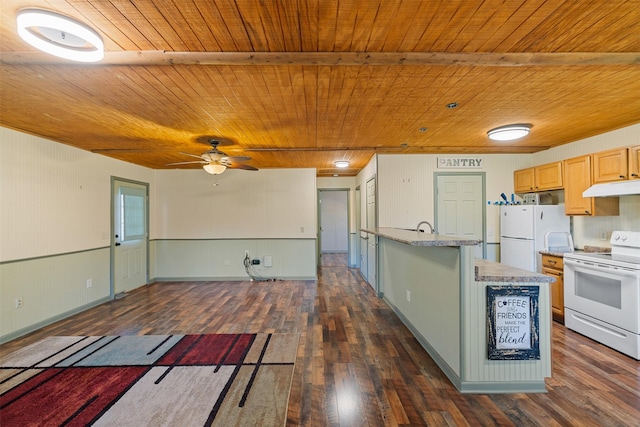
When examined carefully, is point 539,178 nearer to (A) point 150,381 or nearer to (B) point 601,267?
(B) point 601,267

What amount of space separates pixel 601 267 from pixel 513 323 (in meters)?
1.73

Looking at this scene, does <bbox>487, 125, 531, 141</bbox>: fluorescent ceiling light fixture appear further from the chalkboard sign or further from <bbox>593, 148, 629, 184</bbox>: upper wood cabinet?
the chalkboard sign

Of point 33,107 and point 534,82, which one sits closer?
point 534,82

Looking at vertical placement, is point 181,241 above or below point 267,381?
above

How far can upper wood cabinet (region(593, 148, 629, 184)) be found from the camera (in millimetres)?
3131

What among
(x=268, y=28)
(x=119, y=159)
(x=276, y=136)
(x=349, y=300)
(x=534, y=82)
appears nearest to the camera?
(x=268, y=28)

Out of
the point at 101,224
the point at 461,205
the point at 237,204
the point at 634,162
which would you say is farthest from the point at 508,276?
the point at 101,224

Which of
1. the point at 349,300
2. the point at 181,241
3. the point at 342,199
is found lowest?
the point at 349,300

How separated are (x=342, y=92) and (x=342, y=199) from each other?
8.19 metres

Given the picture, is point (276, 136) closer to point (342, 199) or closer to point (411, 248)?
point (411, 248)

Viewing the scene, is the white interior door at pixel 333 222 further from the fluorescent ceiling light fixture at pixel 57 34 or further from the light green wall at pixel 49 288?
the fluorescent ceiling light fixture at pixel 57 34

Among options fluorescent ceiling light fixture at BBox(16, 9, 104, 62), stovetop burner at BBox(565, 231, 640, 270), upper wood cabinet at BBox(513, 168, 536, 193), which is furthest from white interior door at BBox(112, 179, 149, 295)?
upper wood cabinet at BBox(513, 168, 536, 193)

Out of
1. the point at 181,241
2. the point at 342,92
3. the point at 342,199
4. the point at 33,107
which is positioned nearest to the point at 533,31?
the point at 342,92

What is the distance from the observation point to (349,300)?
462 cm
